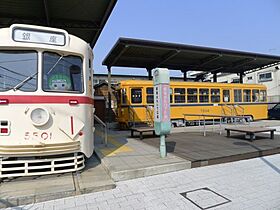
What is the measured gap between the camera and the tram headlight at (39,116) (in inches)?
159

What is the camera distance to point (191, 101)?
1260 cm

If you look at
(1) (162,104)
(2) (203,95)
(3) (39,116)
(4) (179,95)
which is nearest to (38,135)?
(3) (39,116)

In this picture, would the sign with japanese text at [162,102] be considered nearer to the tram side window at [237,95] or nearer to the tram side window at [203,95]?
the tram side window at [203,95]

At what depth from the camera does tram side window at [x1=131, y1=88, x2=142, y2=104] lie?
11438 mm

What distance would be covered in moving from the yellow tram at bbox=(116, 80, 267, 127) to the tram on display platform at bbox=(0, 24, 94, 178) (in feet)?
22.7

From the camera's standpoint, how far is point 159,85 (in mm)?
5328

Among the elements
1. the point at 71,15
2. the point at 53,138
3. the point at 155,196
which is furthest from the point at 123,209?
the point at 71,15

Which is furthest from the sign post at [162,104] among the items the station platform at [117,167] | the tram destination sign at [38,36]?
the tram destination sign at [38,36]

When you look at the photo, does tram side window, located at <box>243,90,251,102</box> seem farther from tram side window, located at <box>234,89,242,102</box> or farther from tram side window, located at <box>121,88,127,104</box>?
tram side window, located at <box>121,88,127,104</box>

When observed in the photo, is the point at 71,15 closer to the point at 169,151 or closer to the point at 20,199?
the point at 169,151

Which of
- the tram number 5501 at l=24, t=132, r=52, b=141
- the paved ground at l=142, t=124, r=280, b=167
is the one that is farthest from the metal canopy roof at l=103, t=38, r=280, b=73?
the tram number 5501 at l=24, t=132, r=52, b=141

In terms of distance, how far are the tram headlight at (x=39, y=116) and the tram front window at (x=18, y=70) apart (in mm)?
413

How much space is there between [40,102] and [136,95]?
7610 millimetres

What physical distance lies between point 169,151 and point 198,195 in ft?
8.18
